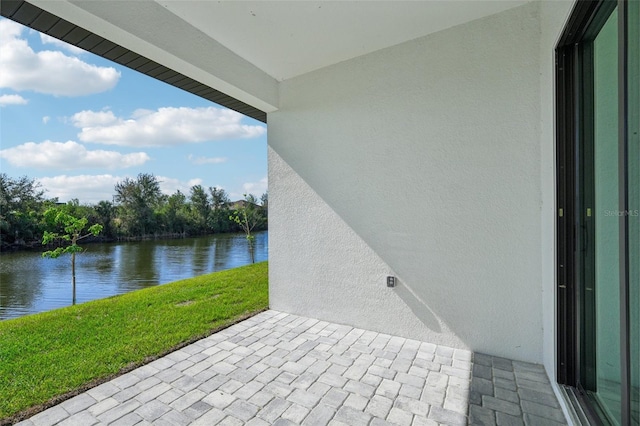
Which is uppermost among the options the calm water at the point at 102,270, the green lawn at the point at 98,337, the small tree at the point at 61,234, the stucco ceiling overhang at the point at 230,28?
the stucco ceiling overhang at the point at 230,28

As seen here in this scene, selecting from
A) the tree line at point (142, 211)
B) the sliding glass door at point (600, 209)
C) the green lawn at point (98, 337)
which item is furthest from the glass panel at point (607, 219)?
the tree line at point (142, 211)

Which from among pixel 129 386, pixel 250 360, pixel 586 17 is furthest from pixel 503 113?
pixel 129 386

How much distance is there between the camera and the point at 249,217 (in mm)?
10820

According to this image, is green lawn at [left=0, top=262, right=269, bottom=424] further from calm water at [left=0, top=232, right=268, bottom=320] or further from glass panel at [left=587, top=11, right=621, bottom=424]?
glass panel at [left=587, top=11, right=621, bottom=424]

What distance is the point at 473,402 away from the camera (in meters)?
1.86

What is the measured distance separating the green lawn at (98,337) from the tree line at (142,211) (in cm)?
483

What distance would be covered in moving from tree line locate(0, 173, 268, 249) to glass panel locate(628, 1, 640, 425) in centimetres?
964

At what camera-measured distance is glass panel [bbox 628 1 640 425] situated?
100 centimetres

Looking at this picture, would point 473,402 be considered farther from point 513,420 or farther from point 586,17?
point 586,17

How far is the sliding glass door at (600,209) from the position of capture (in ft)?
3.46

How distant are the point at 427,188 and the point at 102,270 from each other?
11.7 metres

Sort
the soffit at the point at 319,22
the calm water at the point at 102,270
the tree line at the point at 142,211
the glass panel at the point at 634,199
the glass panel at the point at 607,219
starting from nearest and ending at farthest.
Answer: the glass panel at the point at 634,199 < the glass panel at the point at 607,219 < the soffit at the point at 319,22 < the calm water at the point at 102,270 < the tree line at the point at 142,211

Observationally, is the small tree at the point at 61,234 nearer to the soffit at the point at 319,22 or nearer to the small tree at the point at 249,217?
the small tree at the point at 249,217

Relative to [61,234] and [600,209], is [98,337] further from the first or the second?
[61,234]
